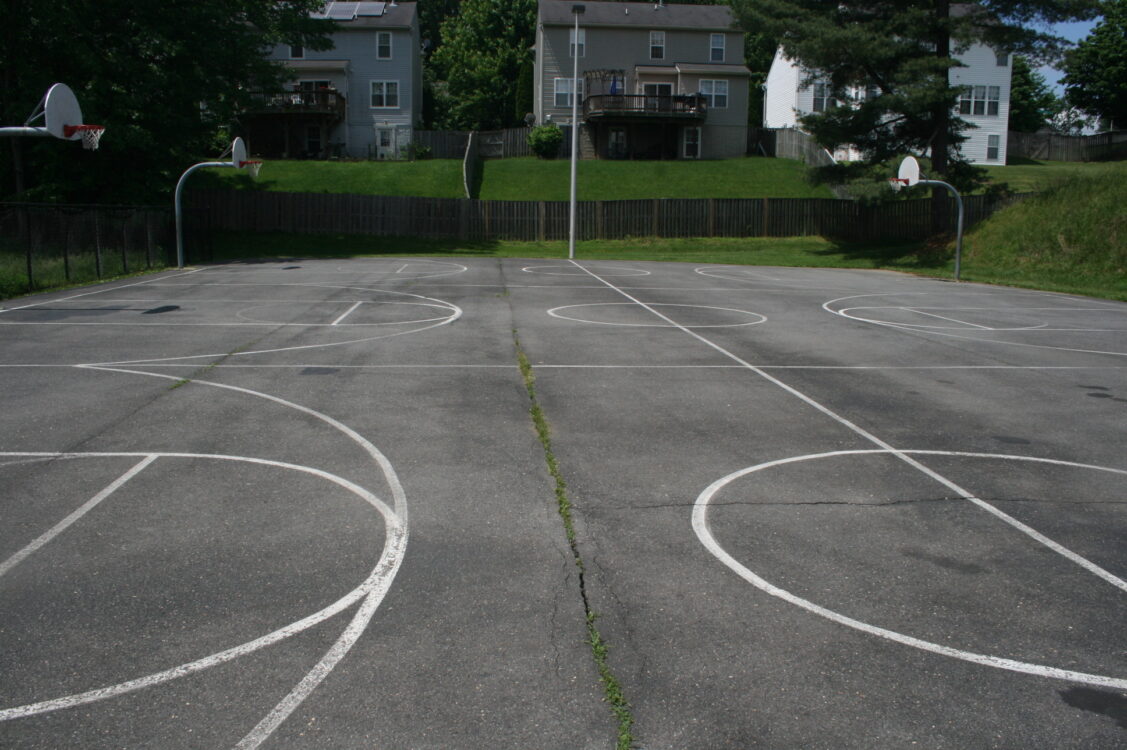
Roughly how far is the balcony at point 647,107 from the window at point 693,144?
69.7 inches

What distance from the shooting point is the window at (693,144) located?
60312 millimetres

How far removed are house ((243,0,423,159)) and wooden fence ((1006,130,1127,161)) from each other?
43.2 metres

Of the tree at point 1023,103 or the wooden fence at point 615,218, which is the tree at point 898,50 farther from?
the tree at point 1023,103

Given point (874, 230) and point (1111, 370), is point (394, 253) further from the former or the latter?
point (1111, 370)

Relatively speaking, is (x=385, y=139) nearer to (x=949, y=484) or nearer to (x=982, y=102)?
(x=982, y=102)

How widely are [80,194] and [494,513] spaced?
110 ft

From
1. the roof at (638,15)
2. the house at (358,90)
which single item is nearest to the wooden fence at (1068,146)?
the roof at (638,15)

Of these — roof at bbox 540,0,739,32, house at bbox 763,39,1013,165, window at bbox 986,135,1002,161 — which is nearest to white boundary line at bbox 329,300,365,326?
roof at bbox 540,0,739,32

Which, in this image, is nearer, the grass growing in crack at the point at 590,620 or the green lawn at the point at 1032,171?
the grass growing in crack at the point at 590,620

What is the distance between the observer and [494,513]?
702cm

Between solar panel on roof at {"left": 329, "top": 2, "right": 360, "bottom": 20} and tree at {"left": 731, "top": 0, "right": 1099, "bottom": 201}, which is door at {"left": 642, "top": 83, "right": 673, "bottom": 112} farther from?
solar panel on roof at {"left": 329, "top": 2, "right": 360, "bottom": 20}

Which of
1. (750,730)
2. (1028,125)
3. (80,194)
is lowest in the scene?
(750,730)

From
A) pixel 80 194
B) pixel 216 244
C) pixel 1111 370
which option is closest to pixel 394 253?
pixel 216 244

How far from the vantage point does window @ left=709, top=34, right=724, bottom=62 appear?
61316 millimetres
